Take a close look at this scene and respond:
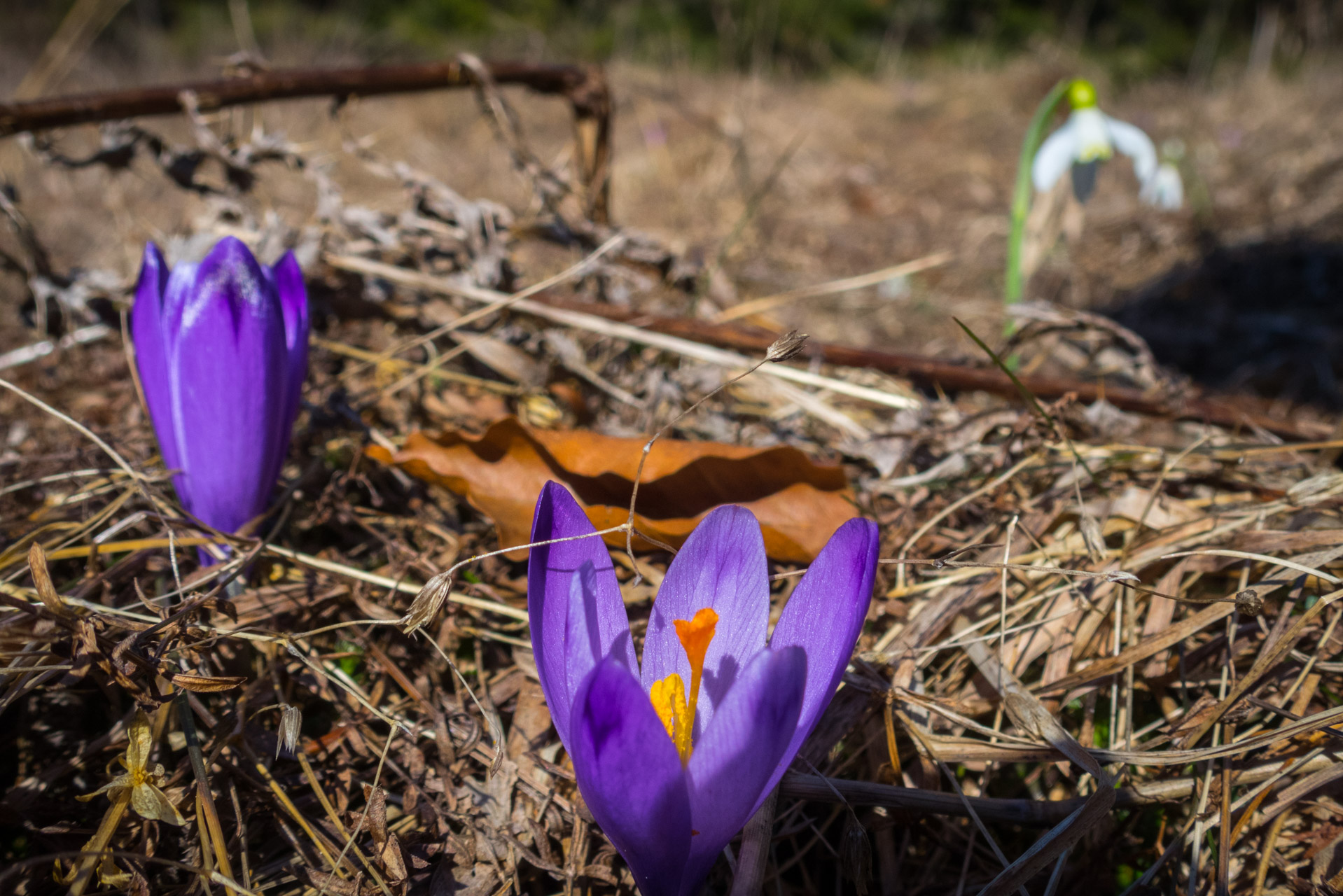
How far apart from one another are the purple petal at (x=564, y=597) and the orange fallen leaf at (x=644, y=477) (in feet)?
0.98

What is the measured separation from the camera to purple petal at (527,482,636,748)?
0.62 meters

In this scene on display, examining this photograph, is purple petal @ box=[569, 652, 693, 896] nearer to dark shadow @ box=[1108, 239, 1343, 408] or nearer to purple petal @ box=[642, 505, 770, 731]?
purple petal @ box=[642, 505, 770, 731]

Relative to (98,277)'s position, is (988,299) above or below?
below

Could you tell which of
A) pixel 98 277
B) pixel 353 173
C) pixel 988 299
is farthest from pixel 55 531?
pixel 353 173

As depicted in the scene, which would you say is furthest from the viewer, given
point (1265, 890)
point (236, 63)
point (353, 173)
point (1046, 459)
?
point (353, 173)

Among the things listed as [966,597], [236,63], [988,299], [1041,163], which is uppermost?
[236,63]

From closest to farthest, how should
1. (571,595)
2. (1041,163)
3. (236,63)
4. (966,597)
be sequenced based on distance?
(571,595) → (966,597) → (236,63) → (1041,163)

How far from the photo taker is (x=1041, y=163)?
1.77m

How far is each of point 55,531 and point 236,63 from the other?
2.74ft

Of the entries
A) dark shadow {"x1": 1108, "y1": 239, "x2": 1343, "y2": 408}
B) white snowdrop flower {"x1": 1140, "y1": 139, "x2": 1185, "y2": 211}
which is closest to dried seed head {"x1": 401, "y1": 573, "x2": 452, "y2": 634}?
dark shadow {"x1": 1108, "y1": 239, "x2": 1343, "y2": 408}

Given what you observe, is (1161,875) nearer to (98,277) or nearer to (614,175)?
(98,277)

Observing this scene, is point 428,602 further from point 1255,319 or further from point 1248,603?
point 1255,319

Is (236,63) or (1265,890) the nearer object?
(1265,890)

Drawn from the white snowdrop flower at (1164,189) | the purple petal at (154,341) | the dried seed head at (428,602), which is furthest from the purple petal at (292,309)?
the white snowdrop flower at (1164,189)
